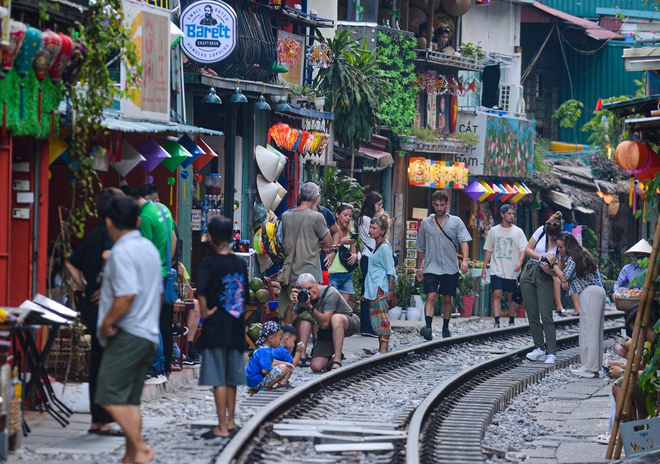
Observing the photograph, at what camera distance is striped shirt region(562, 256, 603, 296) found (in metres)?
14.7

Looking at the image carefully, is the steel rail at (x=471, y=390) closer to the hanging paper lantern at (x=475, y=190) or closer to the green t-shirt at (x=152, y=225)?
the green t-shirt at (x=152, y=225)

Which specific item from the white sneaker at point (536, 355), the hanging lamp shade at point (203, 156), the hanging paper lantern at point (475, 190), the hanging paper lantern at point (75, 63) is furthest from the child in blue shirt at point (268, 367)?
the hanging paper lantern at point (475, 190)

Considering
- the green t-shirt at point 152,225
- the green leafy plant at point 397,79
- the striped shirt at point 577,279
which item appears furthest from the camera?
the green leafy plant at point 397,79

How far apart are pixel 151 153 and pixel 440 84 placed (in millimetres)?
16306

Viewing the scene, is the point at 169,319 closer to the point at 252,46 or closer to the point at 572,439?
the point at 572,439

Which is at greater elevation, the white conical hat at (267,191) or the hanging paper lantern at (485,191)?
the hanging paper lantern at (485,191)

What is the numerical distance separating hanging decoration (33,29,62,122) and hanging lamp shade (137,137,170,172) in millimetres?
3017

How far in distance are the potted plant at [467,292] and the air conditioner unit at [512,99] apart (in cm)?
1095

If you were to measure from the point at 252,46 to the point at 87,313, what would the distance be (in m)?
8.85

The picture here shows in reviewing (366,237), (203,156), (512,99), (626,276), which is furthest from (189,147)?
(512,99)

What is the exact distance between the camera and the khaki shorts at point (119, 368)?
316 inches

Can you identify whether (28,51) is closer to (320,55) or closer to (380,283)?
(380,283)

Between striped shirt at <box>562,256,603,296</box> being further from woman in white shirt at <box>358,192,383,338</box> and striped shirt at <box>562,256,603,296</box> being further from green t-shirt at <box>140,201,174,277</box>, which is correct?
green t-shirt at <box>140,201,174,277</box>

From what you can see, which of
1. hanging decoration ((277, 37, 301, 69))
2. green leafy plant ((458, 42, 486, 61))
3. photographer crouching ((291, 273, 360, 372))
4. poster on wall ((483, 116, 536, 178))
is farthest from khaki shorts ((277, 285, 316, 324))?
green leafy plant ((458, 42, 486, 61))
